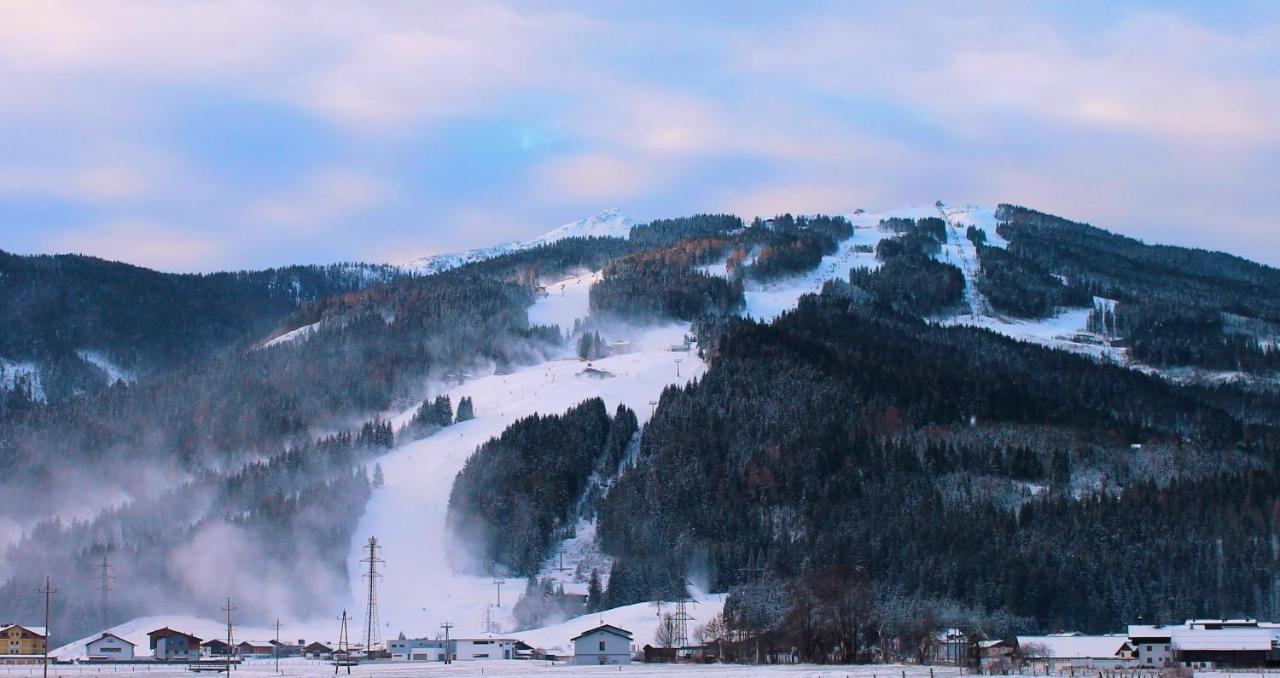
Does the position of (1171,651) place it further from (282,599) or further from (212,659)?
(282,599)

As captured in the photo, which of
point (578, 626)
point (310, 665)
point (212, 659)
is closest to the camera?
point (310, 665)

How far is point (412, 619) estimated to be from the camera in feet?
612

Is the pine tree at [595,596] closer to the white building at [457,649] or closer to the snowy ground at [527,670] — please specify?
the white building at [457,649]

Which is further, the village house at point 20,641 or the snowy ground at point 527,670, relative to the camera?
the village house at point 20,641

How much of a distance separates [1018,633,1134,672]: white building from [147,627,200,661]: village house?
68375 mm

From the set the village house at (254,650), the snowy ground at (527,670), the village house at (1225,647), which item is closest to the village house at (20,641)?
the village house at (254,650)

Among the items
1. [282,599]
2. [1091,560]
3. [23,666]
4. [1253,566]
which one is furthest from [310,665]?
[1253,566]

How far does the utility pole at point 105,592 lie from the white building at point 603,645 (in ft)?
184

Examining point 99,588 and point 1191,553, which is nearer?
point 1191,553

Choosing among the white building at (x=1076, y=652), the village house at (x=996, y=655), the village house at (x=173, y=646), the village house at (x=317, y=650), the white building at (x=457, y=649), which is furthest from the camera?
the village house at (x=317, y=650)

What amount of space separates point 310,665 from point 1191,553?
81.3m

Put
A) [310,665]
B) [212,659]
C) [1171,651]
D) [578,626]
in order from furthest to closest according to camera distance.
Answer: [578,626] < [212,659] < [310,665] < [1171,651]

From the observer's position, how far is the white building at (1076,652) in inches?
4970

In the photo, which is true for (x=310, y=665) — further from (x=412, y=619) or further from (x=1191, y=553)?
(x=1191, y=553)
